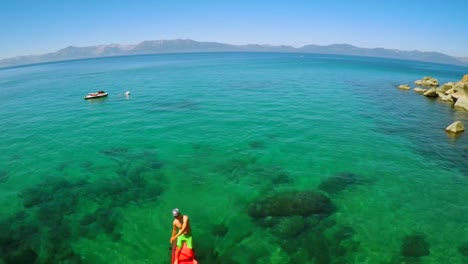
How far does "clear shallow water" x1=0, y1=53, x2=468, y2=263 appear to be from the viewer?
53.6 feet

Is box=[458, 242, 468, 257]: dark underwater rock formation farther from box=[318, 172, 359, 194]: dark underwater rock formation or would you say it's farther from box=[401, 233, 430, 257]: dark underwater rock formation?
box=[318, 172, 359, 194]: dark underwater rock formation

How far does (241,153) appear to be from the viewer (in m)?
28.9

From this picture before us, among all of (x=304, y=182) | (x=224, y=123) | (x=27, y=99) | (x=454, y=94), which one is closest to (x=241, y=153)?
(x=304, y=182)

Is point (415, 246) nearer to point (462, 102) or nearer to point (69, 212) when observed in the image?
point (69, 212)

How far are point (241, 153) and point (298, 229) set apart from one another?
1254cm

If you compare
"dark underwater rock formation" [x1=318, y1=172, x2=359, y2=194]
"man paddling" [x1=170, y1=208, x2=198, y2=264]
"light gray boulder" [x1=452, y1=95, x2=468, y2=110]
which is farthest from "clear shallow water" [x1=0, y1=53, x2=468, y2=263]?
"light gray boulder" [x1=452, y1=95, x2=468, y2=110]

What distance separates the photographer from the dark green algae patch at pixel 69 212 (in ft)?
53.3

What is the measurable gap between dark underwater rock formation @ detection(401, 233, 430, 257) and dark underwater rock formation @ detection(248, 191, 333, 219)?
4.63 m

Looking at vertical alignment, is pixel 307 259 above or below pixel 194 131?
below

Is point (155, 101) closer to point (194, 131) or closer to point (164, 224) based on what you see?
point (194, 131)

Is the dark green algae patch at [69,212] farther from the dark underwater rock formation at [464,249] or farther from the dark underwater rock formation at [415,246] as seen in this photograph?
the dark underwater rock formation at [464,249]

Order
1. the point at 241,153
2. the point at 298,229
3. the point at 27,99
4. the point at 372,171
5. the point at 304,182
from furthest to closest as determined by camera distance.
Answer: the point at 27,99, the point at 241,153, the point at 372,171, the point at 304,182, the point at 298,229

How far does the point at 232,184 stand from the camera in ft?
75.2

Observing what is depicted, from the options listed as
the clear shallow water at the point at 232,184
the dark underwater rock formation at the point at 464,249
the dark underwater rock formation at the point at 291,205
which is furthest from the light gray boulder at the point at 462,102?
the dark underwater rock formation at the point at 291,205
